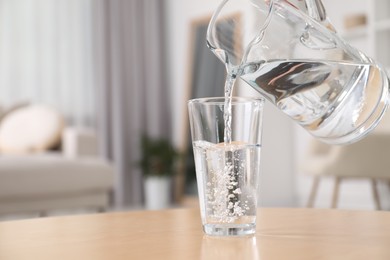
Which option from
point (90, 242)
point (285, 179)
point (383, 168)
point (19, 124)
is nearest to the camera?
point (90, 242)

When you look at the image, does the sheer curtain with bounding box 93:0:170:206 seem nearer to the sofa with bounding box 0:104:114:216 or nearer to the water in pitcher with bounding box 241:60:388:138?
the sofa with bounding box 0:104:114:216

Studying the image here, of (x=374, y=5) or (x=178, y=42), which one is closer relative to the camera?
(x=374, y=5)

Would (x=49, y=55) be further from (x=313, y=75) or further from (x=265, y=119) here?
(x=313, y=75)

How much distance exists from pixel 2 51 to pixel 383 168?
3008mm

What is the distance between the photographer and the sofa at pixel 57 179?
10.5ft

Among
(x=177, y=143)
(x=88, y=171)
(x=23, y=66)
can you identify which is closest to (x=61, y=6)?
(x=23, y=66)

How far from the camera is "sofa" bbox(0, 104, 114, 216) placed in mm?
3197

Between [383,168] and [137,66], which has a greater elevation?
[137,66]

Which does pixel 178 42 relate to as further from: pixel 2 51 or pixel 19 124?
pixel 19 124

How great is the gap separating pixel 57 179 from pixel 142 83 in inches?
89.6

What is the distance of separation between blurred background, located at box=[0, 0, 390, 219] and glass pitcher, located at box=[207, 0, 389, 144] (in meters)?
3.41

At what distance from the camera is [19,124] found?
388 centimetres

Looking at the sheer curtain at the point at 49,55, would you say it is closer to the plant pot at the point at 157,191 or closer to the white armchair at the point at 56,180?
the plant pot at the point at 157,191

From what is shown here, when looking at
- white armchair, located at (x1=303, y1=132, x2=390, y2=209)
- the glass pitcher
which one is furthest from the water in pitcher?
white armchair, located at (x1=303, y1=132, x2=390, y2=209)
